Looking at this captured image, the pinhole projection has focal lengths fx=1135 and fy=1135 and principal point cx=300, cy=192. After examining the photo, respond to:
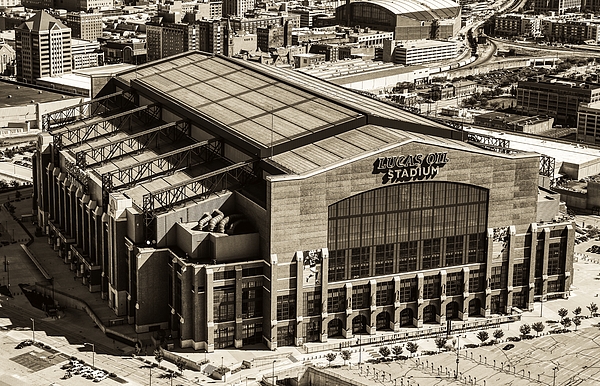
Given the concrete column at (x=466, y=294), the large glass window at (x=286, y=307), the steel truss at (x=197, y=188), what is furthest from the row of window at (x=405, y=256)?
the steel truss at (x=197, y=188)

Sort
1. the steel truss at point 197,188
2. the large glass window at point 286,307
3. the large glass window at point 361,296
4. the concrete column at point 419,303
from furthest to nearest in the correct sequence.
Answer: the steel truss at point 197,188
the concrete column at point 419,303
the large glass window at point 361,296
the large glass window at point 286,307

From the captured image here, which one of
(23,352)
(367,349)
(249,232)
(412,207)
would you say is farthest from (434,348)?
(23,352)

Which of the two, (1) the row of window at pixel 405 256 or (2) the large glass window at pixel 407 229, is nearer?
(2) the large glass window at pixel 407 229

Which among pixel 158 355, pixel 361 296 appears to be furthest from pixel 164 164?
pixel 361 296

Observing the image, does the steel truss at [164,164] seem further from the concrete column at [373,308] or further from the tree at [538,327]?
the tree at [538,327]

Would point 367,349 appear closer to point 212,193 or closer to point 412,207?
point 412,207

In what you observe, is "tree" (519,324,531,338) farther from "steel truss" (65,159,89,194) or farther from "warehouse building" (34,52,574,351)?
"steel truss" (65,159,89,194)

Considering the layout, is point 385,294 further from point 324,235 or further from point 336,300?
point 324,235
